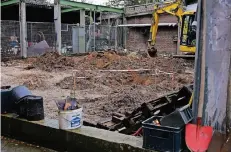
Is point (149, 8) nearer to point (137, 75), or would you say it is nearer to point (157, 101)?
point (137, 75)

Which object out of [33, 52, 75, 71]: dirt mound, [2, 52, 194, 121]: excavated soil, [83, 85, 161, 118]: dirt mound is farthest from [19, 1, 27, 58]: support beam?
[83, 85, 161, 118]: dirt mound

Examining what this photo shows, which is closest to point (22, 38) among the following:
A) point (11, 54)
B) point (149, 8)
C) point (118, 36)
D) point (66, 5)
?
point (11, 54)

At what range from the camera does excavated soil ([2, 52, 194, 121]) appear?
761 centimetres

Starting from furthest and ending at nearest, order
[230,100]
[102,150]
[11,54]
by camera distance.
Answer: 1. [11,54]
2. [102,150]
3. [230,100]

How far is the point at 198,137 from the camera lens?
3.02 metres

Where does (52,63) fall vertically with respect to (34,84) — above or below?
above

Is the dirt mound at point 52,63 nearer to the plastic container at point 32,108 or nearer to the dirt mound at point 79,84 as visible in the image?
the dirt mound at point 79,84

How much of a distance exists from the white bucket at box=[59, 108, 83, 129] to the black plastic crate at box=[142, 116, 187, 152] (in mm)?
1083

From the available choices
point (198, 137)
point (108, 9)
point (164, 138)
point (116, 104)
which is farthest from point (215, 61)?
point (108, 9)

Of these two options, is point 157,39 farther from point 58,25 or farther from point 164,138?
point 164,138

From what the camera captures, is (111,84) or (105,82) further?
(105,82)

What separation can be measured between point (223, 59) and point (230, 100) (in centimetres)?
41

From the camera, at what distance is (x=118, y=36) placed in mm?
29438

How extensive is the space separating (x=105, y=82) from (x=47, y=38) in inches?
517
